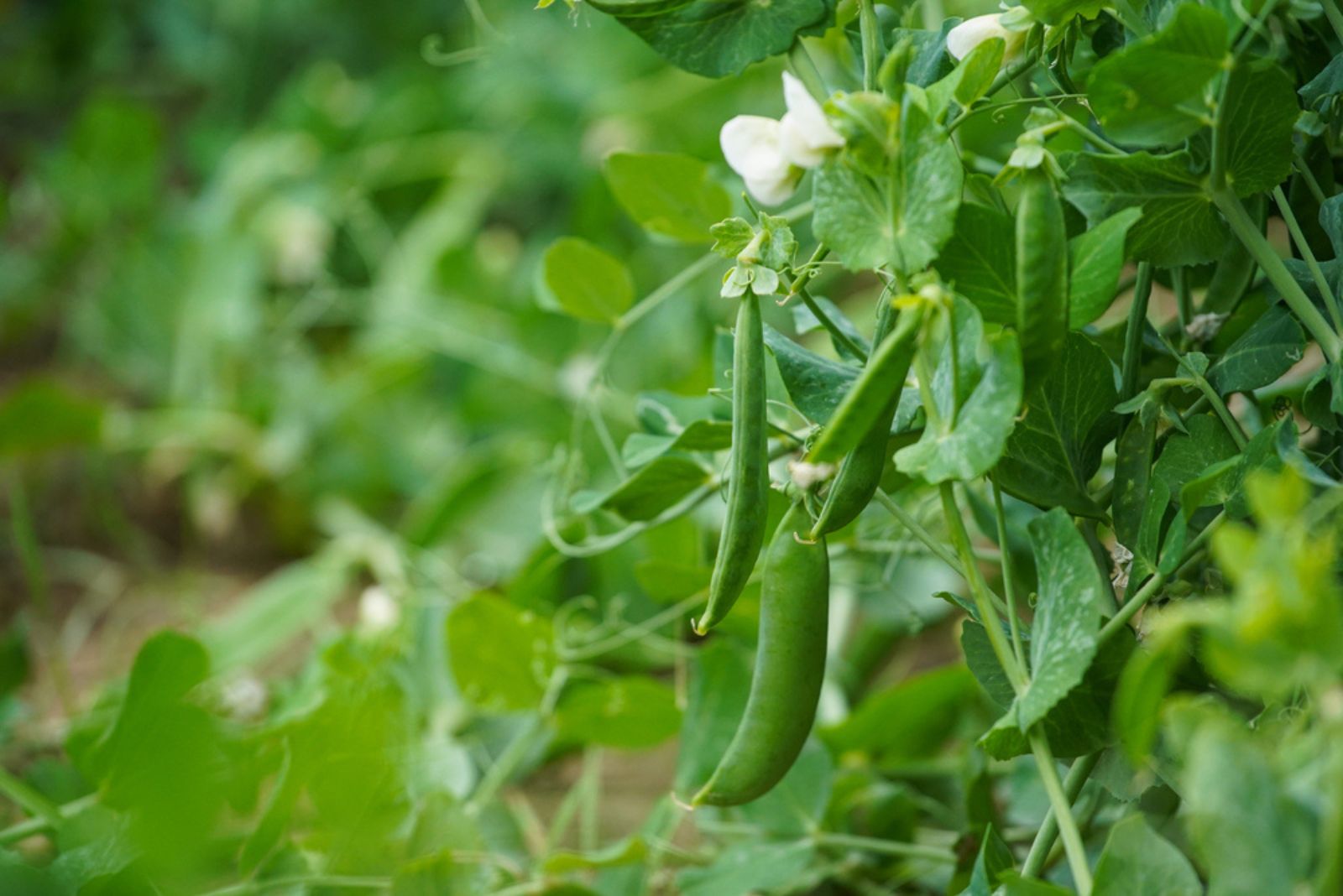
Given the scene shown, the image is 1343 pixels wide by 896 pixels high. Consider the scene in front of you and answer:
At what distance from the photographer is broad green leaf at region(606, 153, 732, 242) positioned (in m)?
0.48

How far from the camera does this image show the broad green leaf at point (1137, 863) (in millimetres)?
278

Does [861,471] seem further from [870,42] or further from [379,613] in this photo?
[379,613]

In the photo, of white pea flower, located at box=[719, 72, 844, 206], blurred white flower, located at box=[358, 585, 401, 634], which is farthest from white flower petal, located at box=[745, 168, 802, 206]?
blurred white flower, located at box=[358, 585, 401, 634]

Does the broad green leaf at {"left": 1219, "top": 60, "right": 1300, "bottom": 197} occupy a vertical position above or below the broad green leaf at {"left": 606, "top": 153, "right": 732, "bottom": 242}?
above

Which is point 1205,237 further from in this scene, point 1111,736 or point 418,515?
point 418,515

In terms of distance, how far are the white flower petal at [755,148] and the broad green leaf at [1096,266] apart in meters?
0.08

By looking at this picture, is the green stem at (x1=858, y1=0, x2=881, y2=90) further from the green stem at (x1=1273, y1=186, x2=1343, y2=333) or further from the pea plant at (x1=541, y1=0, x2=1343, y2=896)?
the green stem at (x1=1273, y1=186, x2=1343, y2=333)

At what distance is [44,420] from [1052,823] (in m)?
0.85

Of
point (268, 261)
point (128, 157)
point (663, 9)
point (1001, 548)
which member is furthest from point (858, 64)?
point (128, 157)

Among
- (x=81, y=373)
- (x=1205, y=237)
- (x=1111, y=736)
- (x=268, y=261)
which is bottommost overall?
(x=81, y=373)

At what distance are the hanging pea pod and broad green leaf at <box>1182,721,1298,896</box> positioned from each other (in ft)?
0.38

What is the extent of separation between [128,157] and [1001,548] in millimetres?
1106

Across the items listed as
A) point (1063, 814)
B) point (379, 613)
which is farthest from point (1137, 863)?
point (379, 613)

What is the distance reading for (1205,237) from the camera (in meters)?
0.34
